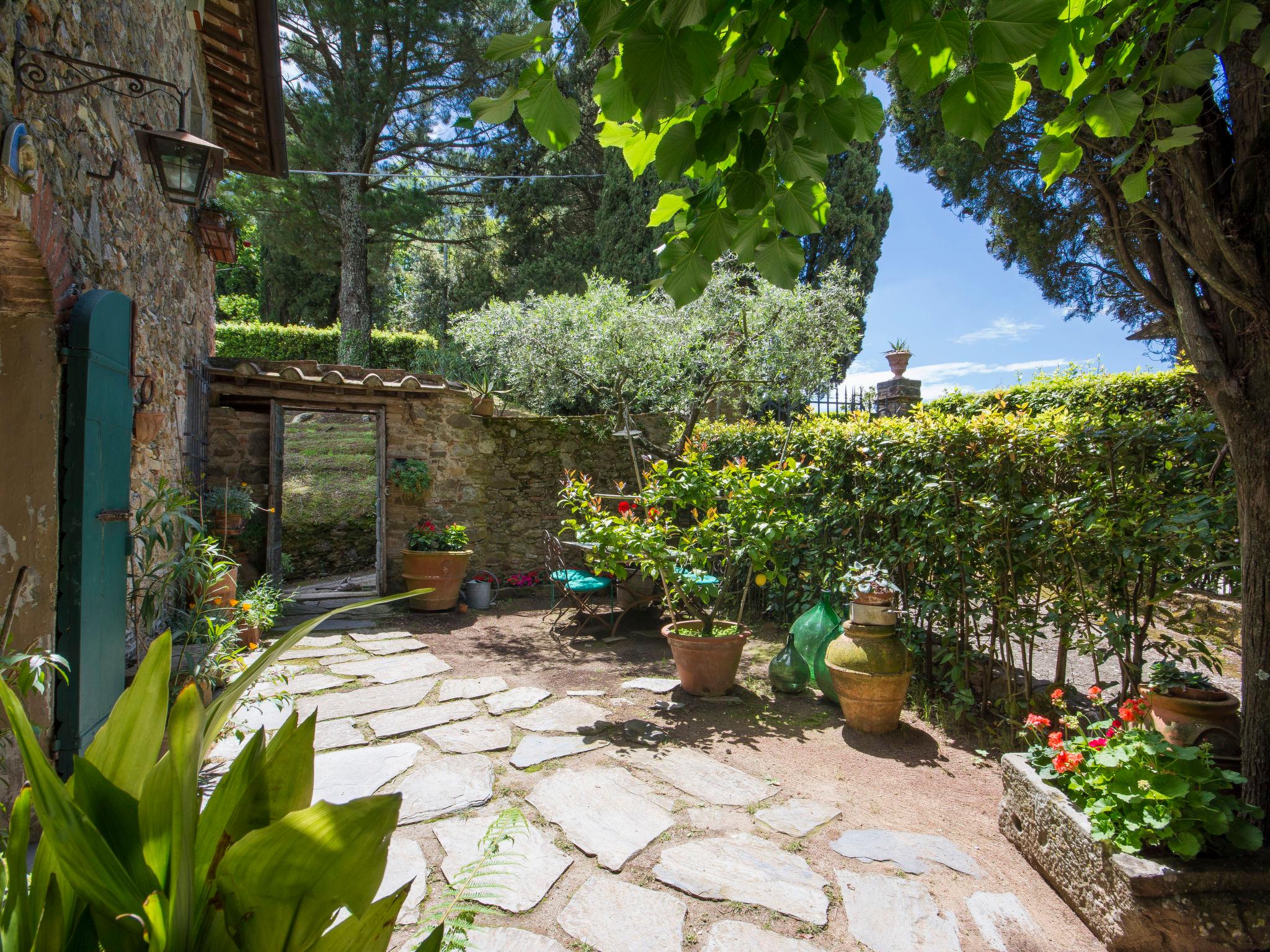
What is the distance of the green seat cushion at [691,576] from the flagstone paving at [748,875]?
1.67m

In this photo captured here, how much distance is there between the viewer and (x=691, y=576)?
401cm

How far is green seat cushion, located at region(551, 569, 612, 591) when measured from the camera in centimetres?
570

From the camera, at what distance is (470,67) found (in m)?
12.0

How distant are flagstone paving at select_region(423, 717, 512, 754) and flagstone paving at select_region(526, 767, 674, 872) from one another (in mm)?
477

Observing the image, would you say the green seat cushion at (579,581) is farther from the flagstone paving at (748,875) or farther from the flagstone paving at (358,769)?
the flagstone paving at (748,875)

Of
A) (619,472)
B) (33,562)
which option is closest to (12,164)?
(33,562)

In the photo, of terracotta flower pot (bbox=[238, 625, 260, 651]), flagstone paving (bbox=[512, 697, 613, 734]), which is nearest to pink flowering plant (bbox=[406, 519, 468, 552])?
terracotta flower pot (bbox=[238, 625, 260, 651])

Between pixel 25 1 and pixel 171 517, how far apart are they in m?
2.27

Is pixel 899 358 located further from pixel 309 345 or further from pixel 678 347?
pixel 309 345

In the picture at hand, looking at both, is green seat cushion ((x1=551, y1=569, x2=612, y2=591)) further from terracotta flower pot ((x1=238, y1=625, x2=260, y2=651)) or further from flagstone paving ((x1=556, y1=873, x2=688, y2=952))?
flagstone paving ((x1=556, y1=873, x2=688, y2=952))

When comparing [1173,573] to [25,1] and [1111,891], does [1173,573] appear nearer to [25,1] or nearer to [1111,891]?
[1111,891]

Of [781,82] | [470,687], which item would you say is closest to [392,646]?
[470,687]

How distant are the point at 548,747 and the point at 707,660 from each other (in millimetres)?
1144

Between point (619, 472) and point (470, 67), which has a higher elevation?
point (470, 67)
